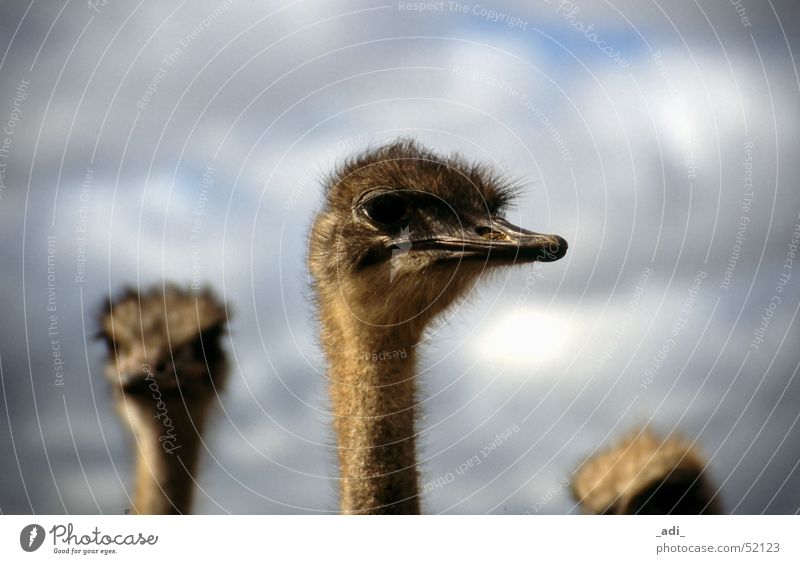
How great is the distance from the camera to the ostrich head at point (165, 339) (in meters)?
3.33

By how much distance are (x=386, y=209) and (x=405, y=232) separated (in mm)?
96

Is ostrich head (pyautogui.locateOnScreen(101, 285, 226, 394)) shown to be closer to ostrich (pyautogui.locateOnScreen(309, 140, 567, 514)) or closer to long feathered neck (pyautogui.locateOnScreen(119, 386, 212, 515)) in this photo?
long feathered neck (pyautogui.locateOnScreen(119, 386, 212, 515))

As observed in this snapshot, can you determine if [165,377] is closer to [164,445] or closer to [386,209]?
[164,445]

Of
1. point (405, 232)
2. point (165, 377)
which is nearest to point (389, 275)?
point (405, 232)

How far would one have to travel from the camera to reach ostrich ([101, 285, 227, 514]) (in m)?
3.35

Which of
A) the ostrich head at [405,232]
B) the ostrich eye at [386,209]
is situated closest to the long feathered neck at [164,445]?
the ostrich head at [405,232]

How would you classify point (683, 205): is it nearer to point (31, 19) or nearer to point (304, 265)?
point (304, 265)

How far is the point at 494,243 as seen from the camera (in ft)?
9.34

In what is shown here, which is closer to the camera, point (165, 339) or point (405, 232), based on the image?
point (405, 232)

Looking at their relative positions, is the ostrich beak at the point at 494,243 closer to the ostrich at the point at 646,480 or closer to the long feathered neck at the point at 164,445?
the ostrich at the point at 646,480

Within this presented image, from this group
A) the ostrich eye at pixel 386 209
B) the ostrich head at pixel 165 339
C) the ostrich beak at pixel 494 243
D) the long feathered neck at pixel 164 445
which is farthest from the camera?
the long feathered neck at pixel 164 445

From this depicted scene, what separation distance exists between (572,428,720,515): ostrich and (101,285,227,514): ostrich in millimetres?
1325

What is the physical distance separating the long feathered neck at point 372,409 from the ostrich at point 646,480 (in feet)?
2.34

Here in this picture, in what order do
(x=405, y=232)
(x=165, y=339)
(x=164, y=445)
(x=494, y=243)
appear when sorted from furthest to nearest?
(x=164, y=445), (x=165, y=339), (x=405, y=232), (x=494, y=243)
